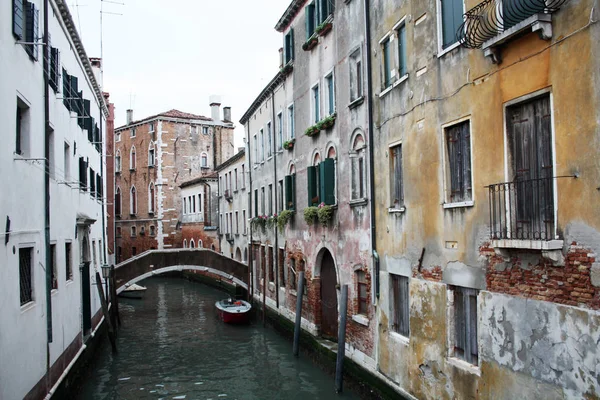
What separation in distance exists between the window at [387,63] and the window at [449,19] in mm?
1916

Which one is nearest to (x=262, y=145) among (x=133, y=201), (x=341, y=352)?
(x=341, y=352)

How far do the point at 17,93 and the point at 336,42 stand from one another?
7239mm

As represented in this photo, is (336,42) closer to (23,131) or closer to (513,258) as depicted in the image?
(23,131)

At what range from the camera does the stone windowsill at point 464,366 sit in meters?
7.27

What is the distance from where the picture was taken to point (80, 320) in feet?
45.3

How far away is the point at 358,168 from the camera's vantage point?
11.9 meters

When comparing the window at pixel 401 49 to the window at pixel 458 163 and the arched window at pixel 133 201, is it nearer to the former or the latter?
the window at pixel 458 163

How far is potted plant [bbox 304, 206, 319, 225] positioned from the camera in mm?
14312

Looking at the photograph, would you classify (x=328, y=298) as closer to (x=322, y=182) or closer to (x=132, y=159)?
(x=322, y=182)

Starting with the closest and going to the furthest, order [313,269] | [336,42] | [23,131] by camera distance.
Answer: [23,131] < [336,42] < [313,269]

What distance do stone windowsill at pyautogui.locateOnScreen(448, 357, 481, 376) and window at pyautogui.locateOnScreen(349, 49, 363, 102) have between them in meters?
5.88

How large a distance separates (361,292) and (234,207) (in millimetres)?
18089

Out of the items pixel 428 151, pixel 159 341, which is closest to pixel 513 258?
pixel 428 151

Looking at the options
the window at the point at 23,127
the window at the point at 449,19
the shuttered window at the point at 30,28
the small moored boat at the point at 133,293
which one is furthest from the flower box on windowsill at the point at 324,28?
the small moored boat at the point at 133,293
